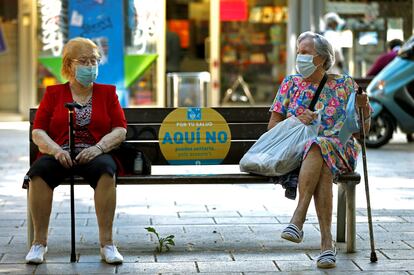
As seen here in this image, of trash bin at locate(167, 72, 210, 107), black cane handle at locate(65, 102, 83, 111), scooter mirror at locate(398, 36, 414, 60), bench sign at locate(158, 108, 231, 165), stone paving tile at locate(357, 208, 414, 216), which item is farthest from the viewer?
trash bin at locate(167, 72, 210, 107)

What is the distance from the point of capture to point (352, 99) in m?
6.21

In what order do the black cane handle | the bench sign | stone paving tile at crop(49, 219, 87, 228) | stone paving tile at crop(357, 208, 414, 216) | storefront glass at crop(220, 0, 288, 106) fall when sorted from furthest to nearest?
storefront glass at crop(220, 0, 288, 106) < stone paving tile at crop(357, 208, 414, 216) < stone paving tile at crop(49, 219, 87, 228) < the bench sign < the black cane handle

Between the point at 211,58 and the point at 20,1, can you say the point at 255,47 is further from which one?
the point at 20,1

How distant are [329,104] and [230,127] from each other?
0.80 meters

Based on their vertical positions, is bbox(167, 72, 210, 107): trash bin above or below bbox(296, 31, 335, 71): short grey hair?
below

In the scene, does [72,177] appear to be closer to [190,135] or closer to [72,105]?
[72,105]

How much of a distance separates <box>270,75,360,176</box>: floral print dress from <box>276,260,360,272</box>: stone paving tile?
591 mm

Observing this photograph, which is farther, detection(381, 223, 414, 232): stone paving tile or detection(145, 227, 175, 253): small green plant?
detection(381, 223, 414, 232): stone paving tile

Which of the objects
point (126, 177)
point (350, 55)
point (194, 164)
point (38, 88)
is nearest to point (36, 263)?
point (126, 177)

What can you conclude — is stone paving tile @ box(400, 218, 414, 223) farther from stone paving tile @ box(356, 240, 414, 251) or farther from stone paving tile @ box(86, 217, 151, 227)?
stone paving tile @ box(86, 217, 151, 227)

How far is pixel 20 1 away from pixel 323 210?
12210mm

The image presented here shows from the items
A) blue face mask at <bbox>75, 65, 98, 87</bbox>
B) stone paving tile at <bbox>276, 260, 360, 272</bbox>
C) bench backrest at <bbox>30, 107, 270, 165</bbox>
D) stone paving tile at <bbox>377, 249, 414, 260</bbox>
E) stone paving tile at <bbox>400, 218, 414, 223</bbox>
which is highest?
blue face mask at <bbox>75, 65, 98, 87</bbox>

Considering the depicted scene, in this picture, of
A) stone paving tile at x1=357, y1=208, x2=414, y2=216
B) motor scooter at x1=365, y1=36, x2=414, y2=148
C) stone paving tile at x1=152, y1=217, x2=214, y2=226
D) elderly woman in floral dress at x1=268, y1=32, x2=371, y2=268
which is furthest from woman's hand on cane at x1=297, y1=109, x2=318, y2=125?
motor scooter at x1=365, y1=36, x2=414, y2=148

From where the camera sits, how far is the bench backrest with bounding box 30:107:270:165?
261 inches
